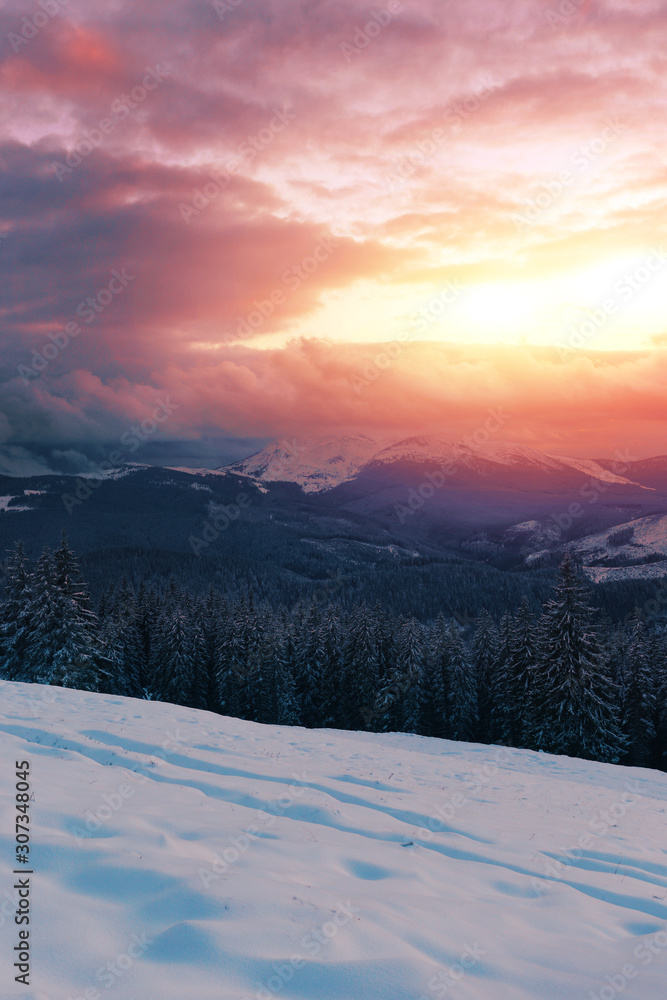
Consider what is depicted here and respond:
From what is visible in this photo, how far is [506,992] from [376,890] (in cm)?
201

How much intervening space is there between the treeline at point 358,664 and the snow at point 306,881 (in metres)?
19.3

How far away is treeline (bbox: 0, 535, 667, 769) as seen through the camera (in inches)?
1237

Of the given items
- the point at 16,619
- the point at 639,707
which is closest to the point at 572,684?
the point at 639,707

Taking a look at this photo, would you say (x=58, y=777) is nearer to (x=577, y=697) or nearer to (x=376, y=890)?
(x=376, y=890)

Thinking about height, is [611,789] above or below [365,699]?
above

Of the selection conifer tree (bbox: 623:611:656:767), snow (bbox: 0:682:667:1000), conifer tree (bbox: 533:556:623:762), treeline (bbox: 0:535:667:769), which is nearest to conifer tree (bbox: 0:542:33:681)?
treeline (bbox: 0:535:667:769)

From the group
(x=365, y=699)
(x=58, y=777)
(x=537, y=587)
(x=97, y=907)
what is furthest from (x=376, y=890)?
(x=537, y=587)

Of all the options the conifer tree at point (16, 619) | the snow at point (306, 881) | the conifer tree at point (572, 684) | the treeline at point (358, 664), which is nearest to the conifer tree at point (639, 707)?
the treeline at point (358, 664)

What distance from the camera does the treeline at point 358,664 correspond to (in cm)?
3142

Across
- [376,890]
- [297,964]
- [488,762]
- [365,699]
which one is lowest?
[365,699]

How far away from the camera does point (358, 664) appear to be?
48188 millimetres

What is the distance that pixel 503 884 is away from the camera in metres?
7.14

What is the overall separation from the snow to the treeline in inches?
758

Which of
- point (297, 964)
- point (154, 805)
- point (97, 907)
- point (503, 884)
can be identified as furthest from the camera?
point (154, 805)
